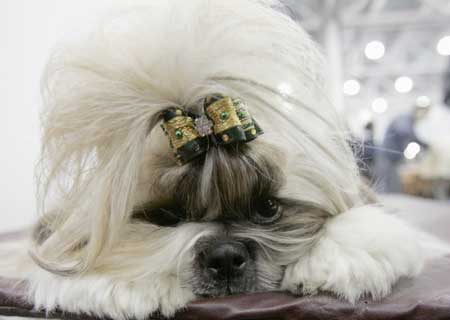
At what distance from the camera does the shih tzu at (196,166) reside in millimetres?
989

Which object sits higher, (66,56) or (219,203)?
(66,56)

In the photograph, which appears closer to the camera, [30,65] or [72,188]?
[72,188]

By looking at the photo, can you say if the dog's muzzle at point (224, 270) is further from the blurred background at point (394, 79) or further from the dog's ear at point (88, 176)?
the blurred background at point (394, 79)

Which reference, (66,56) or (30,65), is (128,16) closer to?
(66,56)

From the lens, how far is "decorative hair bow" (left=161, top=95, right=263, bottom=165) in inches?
39.0

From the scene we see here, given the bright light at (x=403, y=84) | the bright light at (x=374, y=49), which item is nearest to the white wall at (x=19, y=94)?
the bright light at (x=374, y=49)

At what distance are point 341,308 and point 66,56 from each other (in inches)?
29.6

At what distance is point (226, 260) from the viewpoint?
968mm

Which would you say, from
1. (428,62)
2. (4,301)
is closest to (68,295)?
(4,301)

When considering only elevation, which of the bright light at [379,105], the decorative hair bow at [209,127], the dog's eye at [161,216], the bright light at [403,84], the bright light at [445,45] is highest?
the bright light at [445,45]

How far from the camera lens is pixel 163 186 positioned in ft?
3.47

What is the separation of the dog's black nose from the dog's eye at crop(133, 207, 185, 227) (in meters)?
0.13

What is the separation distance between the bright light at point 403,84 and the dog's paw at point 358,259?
11.8 meters

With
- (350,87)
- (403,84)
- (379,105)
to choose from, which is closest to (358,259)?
(350,87)
